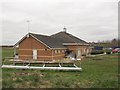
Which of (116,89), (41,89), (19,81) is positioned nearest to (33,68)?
(19,81)

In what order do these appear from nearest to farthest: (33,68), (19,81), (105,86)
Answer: (105,86), (19,81), (33,68)

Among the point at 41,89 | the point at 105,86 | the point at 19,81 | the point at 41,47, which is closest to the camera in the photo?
the point at 41,89

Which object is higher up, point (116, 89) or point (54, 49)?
point (54, 49)

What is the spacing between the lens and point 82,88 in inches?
526

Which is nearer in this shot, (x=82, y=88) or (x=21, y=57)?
(x=82, y=88)

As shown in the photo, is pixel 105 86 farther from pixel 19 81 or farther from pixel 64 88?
pixel 19 81

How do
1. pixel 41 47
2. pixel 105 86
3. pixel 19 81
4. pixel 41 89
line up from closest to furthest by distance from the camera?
pixel 41 89, pixel 105 86, pixel 19 81, pixel 41 47

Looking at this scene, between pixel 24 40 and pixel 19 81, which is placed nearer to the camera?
pixel 19 81

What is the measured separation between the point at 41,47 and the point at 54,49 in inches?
76.0

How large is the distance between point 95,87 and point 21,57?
68.2 ft

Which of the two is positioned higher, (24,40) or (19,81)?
(24,40)

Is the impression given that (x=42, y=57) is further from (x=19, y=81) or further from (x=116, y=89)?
(x=116, y=89)

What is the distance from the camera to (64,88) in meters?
13.2

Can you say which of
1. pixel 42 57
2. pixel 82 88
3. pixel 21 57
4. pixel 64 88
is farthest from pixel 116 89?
pixel 21 57
